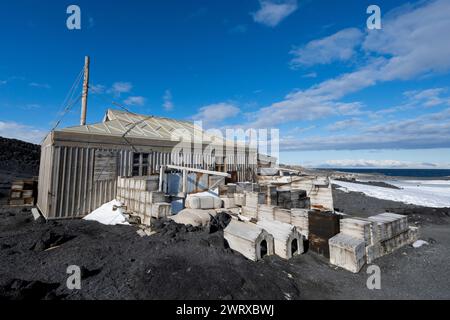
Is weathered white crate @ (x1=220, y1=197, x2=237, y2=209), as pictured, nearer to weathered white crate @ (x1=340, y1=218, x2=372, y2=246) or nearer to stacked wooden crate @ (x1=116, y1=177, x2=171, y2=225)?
Result: stacked wooden crate @ (x1=116, y1=177, x2=171, y2=225)

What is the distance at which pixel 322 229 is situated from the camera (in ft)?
21.7

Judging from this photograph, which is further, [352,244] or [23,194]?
[23,194]

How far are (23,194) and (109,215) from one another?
28.8 feet

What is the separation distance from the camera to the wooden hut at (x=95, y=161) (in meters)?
10.2

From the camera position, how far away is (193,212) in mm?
8367

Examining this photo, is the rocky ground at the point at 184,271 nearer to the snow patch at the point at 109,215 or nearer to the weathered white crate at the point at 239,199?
the snow patch at the point at 109,215

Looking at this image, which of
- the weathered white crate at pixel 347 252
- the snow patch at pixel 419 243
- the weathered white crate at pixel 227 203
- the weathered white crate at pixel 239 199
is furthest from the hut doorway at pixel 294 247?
the snow patch at pixel 419 243

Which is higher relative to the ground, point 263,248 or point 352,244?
point 352,244

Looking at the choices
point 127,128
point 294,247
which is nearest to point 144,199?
point 294,247

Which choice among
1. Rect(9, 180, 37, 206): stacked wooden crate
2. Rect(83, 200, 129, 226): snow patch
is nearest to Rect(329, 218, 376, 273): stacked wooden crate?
Rect(83, 200, 129, 226): snow patch

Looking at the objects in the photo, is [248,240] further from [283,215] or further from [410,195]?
[410,195]

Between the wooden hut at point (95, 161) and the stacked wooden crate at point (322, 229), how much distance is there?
8896mm

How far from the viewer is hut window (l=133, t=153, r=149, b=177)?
12.4m
